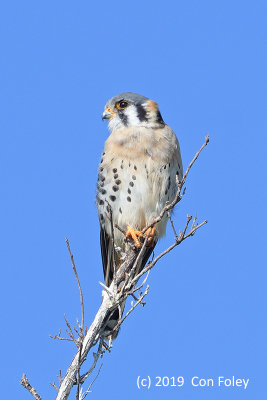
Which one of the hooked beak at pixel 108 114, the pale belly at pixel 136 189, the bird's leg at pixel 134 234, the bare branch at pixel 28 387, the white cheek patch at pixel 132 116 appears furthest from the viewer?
the hooked beak at pixel 108 114

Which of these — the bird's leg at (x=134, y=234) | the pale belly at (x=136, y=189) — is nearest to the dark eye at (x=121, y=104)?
the pale belly at (x=136, y=189)

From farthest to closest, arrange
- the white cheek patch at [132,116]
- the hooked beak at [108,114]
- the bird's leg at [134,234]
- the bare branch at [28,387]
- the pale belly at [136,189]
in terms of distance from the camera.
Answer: the hooked beak at [108,114] → the white cheek patch at [132,116] → the pale belly at [136,189] → the bird's leg at [134,234] → the bare branch at [28,387]

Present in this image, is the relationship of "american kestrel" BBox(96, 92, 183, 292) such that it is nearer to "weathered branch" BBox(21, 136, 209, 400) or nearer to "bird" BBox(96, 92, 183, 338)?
"bird" BBox(96, 92, 183, 338)

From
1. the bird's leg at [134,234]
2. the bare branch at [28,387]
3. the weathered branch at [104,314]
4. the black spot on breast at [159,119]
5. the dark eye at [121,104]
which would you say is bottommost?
the bare branch at [28,387]

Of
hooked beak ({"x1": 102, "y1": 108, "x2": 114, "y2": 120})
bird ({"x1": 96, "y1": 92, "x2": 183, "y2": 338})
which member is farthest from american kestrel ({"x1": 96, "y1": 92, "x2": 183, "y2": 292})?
hooked beak ({"x1": 102, "y1": 108, "x2": 114, "y2": 120})

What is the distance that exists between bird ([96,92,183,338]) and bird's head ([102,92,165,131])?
18 mm

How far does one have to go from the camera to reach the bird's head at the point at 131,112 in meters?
6.45

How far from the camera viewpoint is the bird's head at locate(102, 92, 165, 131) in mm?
6445

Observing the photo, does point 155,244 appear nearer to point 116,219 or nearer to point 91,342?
point 116,219

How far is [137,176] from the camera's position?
6000 millimetres

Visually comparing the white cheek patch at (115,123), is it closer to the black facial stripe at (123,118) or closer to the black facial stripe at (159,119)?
the black facial stripe at (123,118)

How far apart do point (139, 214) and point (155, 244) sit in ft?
1.62

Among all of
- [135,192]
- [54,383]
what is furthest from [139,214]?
[54,383]

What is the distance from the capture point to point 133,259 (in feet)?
18.6
